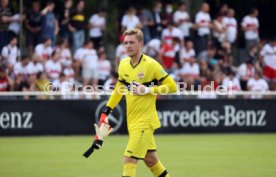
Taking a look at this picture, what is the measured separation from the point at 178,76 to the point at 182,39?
1632 millimetres

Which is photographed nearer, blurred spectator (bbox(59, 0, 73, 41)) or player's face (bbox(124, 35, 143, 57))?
player's face (bbox(124, 35, 143, 57))

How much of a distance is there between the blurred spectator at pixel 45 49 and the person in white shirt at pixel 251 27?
6917 millimetres

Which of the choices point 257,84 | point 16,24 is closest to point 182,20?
point 257,84

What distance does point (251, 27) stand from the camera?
24.8 metres

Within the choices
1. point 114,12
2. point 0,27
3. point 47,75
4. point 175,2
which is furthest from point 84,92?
point 114,12

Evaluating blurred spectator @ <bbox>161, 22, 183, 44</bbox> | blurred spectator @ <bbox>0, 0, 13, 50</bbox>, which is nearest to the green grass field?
blurred spectator @ <bbox>0, 0, 13, 50</bbox>

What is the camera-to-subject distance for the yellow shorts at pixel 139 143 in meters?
9.52

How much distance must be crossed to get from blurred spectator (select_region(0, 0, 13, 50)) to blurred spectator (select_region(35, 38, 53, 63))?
0.99m

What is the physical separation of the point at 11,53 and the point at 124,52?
3.63m

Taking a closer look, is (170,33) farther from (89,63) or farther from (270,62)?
(270,62)

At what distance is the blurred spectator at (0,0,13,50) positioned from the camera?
2197 cm

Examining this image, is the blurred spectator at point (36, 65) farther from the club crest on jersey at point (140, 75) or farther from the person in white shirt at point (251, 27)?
the club crest on jersey at point (140, 75)

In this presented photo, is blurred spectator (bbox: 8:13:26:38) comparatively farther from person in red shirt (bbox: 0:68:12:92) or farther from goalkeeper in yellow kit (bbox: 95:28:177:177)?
goalkeeper in yellow kit (bbox: 95:28:177:177)

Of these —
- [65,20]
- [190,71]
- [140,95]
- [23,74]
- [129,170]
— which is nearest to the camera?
[129,170]
